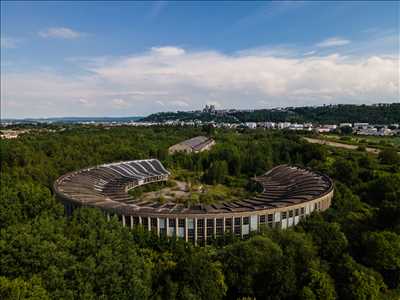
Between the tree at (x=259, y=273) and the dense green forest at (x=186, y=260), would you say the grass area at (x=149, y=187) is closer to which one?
the dense green forest at (x=186, y=260)

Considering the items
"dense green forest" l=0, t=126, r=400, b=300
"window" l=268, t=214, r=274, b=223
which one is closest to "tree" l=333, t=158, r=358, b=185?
"dense green forest" l=0, t=126, r=400, b=300

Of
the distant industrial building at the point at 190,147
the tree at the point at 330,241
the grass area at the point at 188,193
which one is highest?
the distant industrial building at the point at 190,147

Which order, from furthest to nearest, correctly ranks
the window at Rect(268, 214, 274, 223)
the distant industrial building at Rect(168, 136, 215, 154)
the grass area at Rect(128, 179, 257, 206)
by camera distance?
the distant industrial building at Rect(168, 136, 215, 154), the grass area at Rect(128, 179, 257, 206), the window at Rect(268, 214, 274, 223)

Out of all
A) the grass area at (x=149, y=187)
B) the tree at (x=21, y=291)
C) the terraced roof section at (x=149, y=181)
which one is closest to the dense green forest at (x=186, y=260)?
the tree at (x=21, y=291)

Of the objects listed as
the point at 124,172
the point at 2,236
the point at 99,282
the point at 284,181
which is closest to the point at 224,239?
the point at 99,282

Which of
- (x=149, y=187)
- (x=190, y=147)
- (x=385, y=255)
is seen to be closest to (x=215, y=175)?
(x=149, y=187)

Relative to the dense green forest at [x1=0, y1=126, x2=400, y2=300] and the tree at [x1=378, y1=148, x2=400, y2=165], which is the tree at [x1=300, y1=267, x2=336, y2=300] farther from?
the tree at [x1=378, y1=148, x2=400, y2=165]

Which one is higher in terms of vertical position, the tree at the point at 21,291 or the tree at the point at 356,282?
the tree at the point at 21,291

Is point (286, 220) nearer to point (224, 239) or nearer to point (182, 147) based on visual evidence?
point (224, 239)
